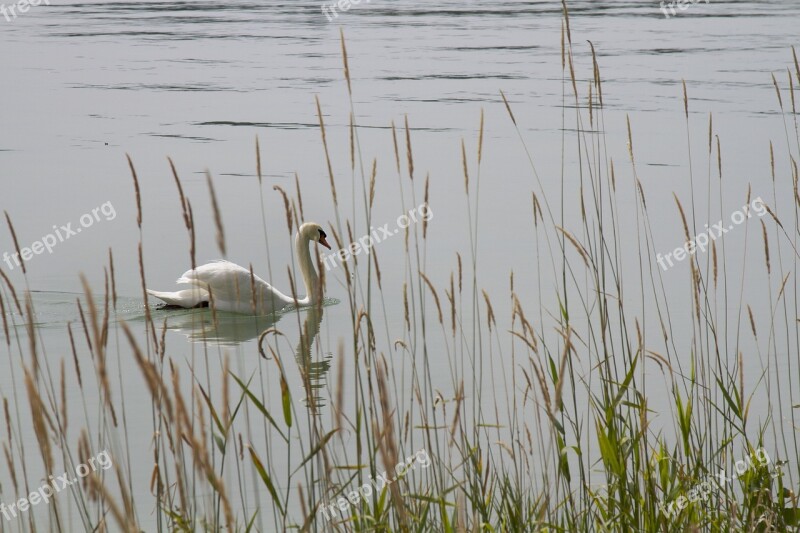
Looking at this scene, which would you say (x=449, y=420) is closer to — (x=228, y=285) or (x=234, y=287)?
(x=234, y=287)

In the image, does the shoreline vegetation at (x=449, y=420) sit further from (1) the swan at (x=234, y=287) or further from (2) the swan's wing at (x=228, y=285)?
(2) the swan's wing at (x=228, y=285)

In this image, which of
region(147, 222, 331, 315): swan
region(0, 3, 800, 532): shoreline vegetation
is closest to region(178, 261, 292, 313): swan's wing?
region(147, 222, 331, 315): swan

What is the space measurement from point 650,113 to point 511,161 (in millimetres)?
2401

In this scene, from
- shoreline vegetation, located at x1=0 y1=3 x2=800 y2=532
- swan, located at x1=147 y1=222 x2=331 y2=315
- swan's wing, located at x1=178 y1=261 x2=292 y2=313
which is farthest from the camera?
swan, located at x1=147 y1=222 x2=331 y2=315

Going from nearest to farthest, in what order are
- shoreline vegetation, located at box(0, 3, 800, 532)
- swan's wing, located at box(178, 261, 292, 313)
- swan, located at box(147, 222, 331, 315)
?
shoreline vegetation, located at box(0, 3, 800, 532), swan's wing, located at box(178, 261, 292, 313), swan, located at box(147, 222, 331, 315)

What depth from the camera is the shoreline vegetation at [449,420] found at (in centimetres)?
236

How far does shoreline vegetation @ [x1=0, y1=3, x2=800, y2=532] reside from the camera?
7.75 feet

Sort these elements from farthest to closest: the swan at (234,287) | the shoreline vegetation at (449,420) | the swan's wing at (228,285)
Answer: the swan at (234,287), the swan's wing at (228,285), the shoreline vegetation at (449,420)

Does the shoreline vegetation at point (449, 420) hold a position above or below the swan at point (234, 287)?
above

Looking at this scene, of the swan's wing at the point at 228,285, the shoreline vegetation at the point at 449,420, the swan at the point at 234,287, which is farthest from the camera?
the swan at the point at 234,287

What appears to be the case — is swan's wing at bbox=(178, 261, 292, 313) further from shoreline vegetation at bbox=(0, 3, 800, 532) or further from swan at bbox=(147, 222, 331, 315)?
shoreline vegetation at bbox=(0, 3, 800, 532)

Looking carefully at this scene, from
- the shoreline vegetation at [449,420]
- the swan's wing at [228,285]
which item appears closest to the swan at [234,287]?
the swan's wing at [228,285]

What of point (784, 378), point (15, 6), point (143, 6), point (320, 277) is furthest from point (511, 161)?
point (143, 6)

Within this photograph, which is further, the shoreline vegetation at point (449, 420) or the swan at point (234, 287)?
the swan at point (234, 287)
